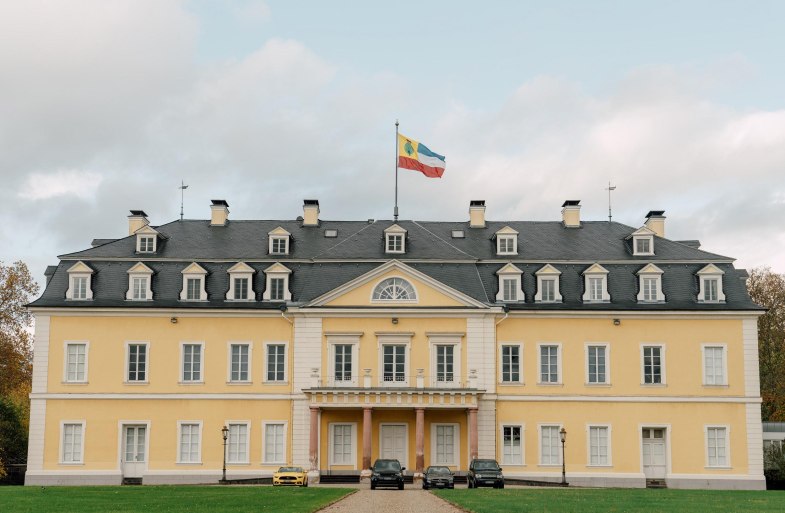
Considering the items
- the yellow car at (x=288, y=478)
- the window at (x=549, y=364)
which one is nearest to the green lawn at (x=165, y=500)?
the yellow car at (x=288, y=478)

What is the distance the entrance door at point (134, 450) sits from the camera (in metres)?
53.9

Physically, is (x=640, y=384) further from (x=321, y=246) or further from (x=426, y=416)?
(x=321, y=246)

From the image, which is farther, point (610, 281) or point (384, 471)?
point (610, 281)

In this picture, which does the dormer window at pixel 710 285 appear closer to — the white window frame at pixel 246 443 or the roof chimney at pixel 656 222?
the roof chimney at pixel 656 222

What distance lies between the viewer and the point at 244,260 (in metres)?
56.0

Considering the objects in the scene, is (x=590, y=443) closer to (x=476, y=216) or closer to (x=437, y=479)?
(x=437, y=479)

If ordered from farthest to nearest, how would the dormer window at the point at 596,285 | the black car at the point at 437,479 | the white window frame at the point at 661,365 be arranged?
the dormer window at the point at 596,285, the white window frame at the point at 661,365, the black car at the point at 437,479

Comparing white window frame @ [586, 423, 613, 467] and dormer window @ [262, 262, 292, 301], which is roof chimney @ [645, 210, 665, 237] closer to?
white window frame @ [586, 423, 613, 467]

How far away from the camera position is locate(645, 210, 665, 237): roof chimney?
60.1 meters

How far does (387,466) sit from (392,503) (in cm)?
1168

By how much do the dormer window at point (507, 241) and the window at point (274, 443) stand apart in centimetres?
1455

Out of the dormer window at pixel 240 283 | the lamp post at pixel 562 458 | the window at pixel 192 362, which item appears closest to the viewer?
the lamp post at pixel 562 458

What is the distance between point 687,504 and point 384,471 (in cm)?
1495

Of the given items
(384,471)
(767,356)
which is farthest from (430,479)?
(767,356)
